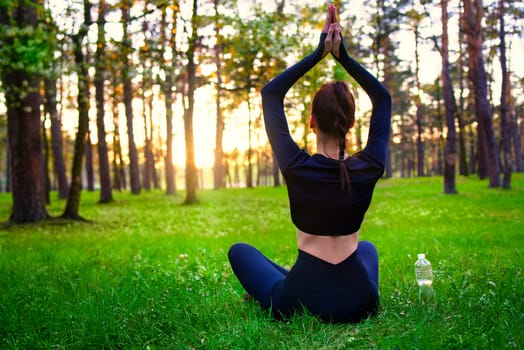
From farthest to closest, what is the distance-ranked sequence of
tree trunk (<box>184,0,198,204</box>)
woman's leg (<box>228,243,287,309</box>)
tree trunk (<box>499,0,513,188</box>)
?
tree trunk (<box>184,0,198,204</box>) → tree trunk (<box>499,0,513,188</box>) → woman's leg (<box>228,243,287,309</box>)

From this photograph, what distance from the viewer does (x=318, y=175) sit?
3389 millimetres

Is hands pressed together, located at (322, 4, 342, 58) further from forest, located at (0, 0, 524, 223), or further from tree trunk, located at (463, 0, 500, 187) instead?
tree trunk, located at (463, 0, 500, 187)

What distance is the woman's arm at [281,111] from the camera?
3.49 meters

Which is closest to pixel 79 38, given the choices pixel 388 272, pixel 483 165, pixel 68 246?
pixel 68 246

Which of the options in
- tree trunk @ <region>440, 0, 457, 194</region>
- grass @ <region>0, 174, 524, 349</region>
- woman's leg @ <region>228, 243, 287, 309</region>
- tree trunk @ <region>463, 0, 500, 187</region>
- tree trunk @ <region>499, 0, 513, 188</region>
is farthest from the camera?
tree trunk @ <region>440, 0, 457, 194</region>

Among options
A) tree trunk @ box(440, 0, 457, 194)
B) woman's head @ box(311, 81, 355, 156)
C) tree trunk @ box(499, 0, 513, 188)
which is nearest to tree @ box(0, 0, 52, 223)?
woman's head @ box(311, 81, 355, 156)

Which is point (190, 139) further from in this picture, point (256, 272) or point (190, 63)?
point (256, 272)

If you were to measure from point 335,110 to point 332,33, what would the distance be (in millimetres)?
645

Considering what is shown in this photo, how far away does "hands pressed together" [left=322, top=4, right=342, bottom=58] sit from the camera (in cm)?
357

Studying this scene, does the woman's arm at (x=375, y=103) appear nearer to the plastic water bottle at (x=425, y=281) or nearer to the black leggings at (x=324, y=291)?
the black leggings at (x=324, y=291)

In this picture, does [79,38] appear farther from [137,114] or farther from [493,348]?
[137,114]

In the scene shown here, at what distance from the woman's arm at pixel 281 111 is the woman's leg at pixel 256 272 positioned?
1.17 meters

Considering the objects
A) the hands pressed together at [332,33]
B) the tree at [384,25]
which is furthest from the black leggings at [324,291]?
the tree at [384,25]

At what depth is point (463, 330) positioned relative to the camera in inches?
135
